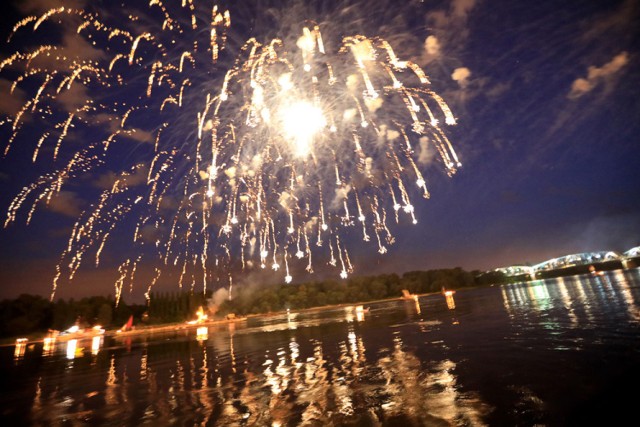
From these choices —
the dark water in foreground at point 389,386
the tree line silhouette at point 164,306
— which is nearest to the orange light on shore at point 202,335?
the dark water in foreground at point 389,386

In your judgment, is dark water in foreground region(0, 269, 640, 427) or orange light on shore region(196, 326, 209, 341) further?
orange light on shore region(196, 326, 209, 341)

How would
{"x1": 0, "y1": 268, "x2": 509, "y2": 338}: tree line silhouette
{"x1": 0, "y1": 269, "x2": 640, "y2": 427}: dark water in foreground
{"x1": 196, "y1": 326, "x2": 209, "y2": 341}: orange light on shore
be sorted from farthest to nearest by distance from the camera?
{"x1": 0, "y1": 268, "x2": 509, "y2": 338}: tree line silhouette < {"x1": 196, "y1": 326, "x2": 209, "y2": 341}: orange light on shore < {"x1": 0, "y1": 269, "x2": 640, "y2": 427}: dark water in foreground

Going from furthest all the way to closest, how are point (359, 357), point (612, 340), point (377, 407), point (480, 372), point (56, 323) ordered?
point (56, 323) → point (359, 357) → point (612, 340) → point (480, 372) → point (377, 407)

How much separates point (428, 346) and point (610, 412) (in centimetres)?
1089

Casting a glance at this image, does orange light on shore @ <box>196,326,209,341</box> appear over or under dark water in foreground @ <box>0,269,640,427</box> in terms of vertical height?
over

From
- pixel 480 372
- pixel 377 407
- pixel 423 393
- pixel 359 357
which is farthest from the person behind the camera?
pixel 359 357

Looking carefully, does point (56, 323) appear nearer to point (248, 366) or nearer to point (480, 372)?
point (248, 366)

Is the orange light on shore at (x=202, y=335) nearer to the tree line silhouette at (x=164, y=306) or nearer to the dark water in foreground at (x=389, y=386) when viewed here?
the dark water in foreground at (x=389, y=386)

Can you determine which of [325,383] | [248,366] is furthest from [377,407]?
[248,366]

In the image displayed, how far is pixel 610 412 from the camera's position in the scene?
8.27m

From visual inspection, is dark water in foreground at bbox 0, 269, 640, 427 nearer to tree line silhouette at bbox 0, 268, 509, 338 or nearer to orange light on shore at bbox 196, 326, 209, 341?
orange light on shore at bbox 196, 326, 209, 341

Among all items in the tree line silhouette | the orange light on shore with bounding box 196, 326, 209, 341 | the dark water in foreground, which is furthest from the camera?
the tree line silhouette

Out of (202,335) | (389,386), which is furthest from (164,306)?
(389,386)

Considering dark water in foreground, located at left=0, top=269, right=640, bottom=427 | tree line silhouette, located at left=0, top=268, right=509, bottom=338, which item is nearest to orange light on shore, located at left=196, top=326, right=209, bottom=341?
dark water in foreground, located at left=0, top=269, right=640, bottom=427
